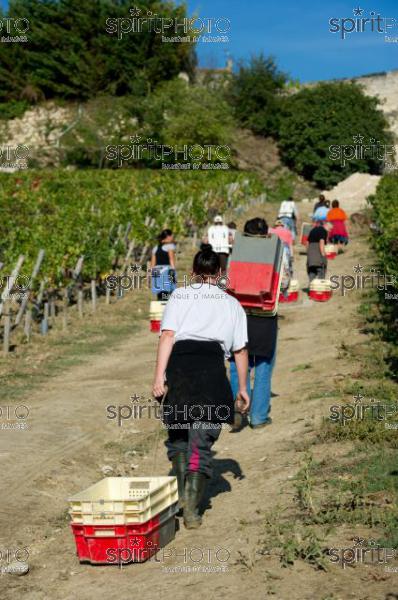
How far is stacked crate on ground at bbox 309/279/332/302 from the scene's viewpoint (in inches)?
757

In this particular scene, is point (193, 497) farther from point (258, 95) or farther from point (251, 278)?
point (258, 95)

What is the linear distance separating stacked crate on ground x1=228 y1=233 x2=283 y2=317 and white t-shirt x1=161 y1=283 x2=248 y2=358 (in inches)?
89.6

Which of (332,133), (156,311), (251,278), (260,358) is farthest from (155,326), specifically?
(332,133)

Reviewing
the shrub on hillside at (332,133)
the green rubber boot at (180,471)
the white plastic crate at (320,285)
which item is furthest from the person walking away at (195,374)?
the shrub on hillside at (332,133)

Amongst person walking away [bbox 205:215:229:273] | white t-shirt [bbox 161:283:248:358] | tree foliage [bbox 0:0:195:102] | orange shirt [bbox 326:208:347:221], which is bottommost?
white t-shirt [bbox 161:283:248:358]

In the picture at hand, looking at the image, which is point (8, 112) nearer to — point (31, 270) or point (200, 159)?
point (200, 159)

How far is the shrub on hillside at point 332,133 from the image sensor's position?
177ft

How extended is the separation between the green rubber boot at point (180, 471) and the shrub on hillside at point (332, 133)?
46933mm

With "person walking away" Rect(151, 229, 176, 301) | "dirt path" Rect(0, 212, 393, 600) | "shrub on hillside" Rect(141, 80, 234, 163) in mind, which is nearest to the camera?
"dirt path" Rect(0, 212, 393, 600)

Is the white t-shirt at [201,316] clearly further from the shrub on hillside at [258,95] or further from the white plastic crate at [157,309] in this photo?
the shrub on hillside at [258,95]

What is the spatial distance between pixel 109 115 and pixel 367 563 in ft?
178

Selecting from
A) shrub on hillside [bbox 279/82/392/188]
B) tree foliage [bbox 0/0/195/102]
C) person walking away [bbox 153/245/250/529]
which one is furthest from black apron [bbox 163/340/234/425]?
tree foliage [bbox 0/0/195/102]

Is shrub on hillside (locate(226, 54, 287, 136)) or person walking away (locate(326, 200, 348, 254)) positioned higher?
shrub on hillside (locate(226, 54, 287, 136))

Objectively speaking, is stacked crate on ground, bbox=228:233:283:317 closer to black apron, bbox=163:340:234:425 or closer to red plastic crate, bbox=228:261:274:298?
red plastic crate, bbox=228:261:274:298
